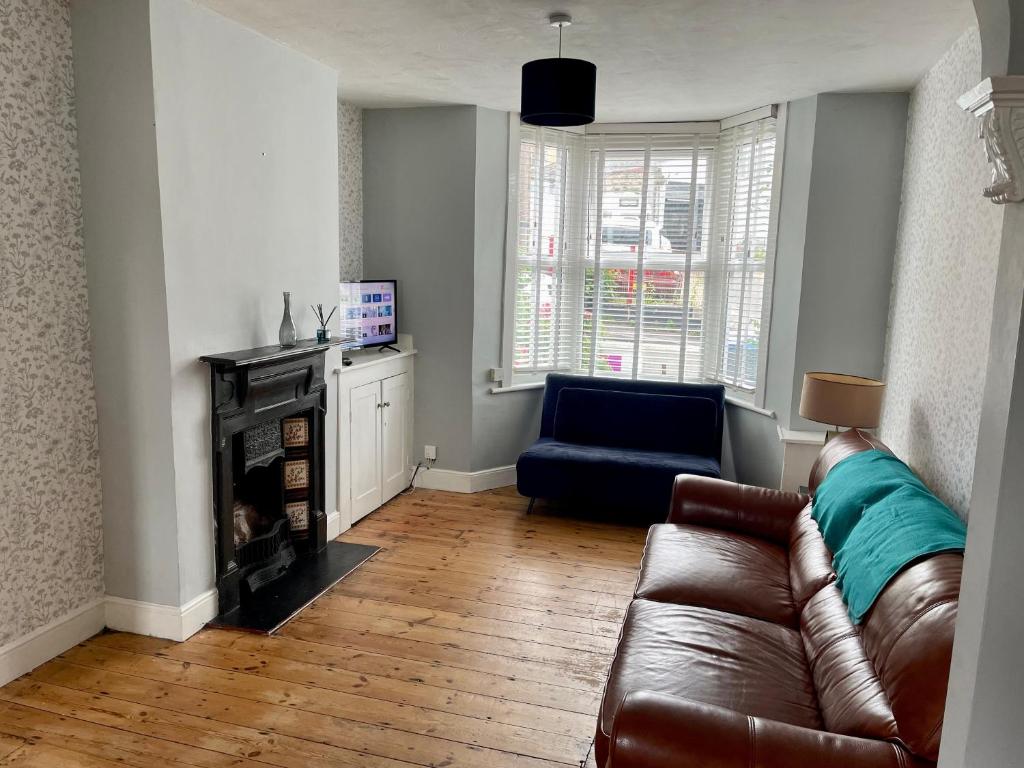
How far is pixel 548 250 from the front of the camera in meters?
5.28

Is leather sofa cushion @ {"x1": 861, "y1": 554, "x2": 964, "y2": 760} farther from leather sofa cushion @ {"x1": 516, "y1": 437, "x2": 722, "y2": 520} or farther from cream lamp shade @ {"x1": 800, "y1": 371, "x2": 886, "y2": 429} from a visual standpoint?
leather sofa cushion @ {"x1": 516, "y1": 437, "x2": 722, "y2": 520}

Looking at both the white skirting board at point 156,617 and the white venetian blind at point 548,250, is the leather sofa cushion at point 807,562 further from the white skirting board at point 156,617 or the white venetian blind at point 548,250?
the white venetian blind at point 548,250

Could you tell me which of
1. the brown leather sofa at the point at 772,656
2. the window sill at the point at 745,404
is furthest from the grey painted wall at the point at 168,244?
the window sill at the point at 745,404

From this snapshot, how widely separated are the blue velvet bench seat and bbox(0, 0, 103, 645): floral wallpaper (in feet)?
8.26

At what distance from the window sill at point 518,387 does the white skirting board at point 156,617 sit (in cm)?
248

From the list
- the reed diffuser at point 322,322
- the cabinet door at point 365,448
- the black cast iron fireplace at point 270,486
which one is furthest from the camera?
the cabinet door at point 365,448

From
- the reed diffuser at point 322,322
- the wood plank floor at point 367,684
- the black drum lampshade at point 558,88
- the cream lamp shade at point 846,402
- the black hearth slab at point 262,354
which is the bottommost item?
the wood plank floor at point 367,684

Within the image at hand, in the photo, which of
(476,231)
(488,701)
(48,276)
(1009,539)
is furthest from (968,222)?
(48,276)

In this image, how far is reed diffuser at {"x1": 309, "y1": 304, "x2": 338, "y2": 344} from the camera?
3744mm

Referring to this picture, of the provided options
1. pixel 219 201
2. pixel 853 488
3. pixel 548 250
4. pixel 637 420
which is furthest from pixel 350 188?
pixel 853 488

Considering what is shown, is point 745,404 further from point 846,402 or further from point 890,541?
point 890,541

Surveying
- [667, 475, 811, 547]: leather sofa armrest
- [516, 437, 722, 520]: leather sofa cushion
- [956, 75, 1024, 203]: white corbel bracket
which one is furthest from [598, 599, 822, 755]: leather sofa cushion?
[516, 437, 722, 520]: leather sofa cushion

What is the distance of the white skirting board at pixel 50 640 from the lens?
269 centimetres

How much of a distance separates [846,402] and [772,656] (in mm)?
1693
